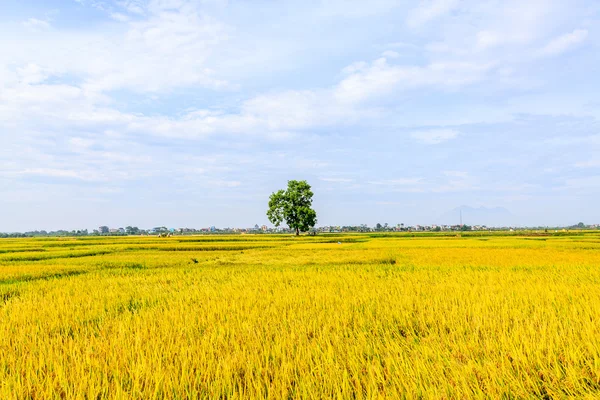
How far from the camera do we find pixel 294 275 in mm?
10703

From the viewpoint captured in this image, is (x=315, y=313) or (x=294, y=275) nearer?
(x=315, y=313)

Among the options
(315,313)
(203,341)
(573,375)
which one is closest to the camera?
(573,375)

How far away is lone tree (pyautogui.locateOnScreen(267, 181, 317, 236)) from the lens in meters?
67.9

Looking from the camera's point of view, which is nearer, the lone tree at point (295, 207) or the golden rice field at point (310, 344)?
the golden rice field at point (310, 344)

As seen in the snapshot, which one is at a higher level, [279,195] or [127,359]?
[279,195]

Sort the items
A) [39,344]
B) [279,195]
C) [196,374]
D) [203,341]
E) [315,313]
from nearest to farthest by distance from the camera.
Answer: [196,374], [203,341], [39,344], [315,313], [279,195]

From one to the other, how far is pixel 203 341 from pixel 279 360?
42.5 inches

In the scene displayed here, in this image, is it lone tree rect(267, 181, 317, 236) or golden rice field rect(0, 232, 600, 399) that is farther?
lone tree rect(267, 181, 317, 236)

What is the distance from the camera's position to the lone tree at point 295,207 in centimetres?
6794

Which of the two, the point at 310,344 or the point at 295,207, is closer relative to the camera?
the point at 310,344

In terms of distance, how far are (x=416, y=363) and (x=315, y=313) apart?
2.61m

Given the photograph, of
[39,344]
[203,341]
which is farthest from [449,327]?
[39,344]

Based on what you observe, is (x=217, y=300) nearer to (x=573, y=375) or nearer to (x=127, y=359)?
(x=127, y=359)

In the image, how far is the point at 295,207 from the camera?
2726 inches
